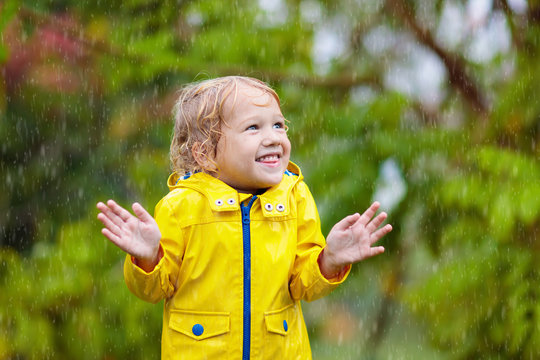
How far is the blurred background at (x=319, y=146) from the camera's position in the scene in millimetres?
3580

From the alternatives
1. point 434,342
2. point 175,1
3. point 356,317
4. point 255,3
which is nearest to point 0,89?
point 175,1

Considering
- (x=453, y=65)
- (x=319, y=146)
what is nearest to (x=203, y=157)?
(x=319, y=146)

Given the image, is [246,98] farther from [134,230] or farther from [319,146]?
[319,146]

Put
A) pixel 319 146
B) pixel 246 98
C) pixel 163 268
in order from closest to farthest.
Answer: pixel 163 268 → pixel 246 98 → pixel 319 146

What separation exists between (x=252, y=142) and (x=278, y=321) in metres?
0.55

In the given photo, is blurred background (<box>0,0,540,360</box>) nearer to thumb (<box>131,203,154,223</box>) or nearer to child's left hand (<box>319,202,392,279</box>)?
child's left hand (<box>319,202,392,279</box>)

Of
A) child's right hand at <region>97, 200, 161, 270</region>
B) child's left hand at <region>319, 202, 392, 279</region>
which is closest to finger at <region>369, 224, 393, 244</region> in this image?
child's left hand at <region>319, 202, 392, 279</region>

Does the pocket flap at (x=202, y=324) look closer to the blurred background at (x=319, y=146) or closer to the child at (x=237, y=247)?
the child at (x=237, y=247)

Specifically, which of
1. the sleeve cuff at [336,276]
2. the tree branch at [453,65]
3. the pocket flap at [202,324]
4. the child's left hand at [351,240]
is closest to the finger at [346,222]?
the child's left hand at [351,240]

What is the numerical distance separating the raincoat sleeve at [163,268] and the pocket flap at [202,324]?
96 mm

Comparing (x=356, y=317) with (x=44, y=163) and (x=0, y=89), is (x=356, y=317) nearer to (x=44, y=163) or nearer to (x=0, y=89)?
(x=44, y=163)

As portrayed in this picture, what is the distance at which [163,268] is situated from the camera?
2.03m

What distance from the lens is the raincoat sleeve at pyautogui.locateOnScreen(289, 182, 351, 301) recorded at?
83.0 inches

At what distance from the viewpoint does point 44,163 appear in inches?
201
